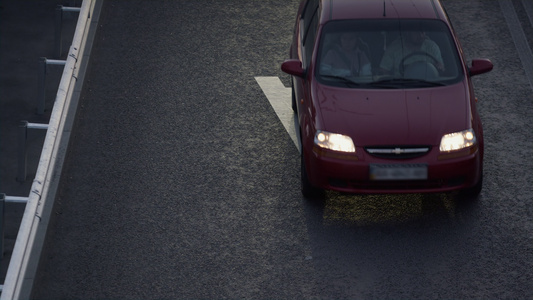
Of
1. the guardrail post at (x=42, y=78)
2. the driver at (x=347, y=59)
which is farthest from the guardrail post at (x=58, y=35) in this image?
the driver at (x=347, y=59)

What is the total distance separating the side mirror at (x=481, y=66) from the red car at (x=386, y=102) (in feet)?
0.03

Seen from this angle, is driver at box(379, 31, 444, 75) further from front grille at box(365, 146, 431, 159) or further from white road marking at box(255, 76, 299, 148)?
white road marking at box(255, 76, 299, 148)

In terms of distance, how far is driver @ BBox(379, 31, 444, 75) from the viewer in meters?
10.1

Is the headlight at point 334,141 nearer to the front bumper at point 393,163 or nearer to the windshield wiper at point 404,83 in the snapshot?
the front bumper at point 393,163

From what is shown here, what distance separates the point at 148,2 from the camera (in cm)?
1494

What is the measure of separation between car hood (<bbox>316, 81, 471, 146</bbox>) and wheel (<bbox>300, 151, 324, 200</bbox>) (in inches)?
23.8

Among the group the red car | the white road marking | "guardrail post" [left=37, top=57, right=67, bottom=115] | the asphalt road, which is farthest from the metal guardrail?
the red car

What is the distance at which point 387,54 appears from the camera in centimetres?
1016

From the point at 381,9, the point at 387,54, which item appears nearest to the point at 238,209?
the point at 387,54

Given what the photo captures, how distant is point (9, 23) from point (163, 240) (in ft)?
23.7

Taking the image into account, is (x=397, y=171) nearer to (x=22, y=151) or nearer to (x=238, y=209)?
(x=238, y=209)

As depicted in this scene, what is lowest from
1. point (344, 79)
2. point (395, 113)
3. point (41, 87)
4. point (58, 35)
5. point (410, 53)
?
point (41, 87)

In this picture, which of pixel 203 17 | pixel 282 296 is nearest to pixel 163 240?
pixel 282 296

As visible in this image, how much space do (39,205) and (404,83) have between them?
12.2ft
